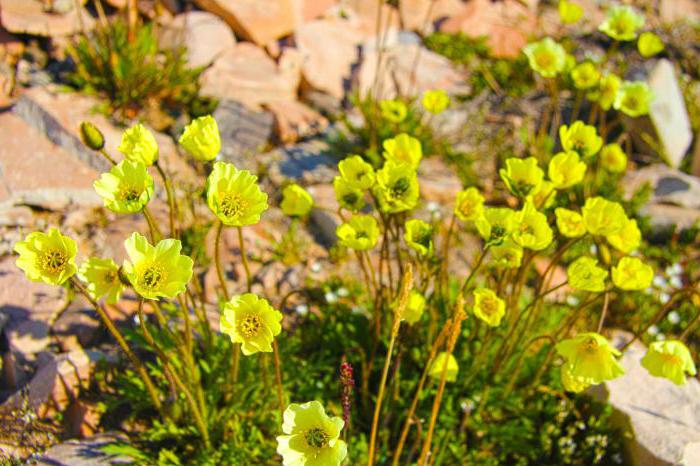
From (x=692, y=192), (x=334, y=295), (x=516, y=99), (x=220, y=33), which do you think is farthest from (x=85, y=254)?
(x=692, y=192)

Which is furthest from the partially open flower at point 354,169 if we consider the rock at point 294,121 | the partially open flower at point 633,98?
the rock at point 294,121

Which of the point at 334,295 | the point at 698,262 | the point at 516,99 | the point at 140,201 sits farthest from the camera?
the point at 516,99

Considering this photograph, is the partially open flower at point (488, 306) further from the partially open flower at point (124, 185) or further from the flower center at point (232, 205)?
the partially open flower at point (124, 185)

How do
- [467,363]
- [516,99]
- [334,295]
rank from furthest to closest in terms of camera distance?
[516,99] < [334,295] < [467,363]

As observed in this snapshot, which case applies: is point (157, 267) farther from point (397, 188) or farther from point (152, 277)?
point (397, 188)

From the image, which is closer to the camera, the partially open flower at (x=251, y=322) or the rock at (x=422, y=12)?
the partially open flower at (x=251, y=322)

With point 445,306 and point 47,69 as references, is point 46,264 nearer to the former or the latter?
point 445,306

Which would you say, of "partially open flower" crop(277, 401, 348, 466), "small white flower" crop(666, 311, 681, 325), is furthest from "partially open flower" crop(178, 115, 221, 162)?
"small white flower" crop(666, 311, 681, 325)
